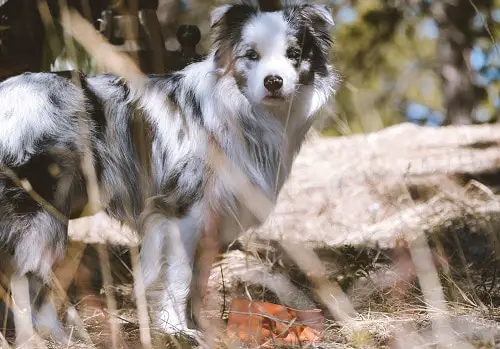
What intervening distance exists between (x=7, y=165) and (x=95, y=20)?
6.62ft

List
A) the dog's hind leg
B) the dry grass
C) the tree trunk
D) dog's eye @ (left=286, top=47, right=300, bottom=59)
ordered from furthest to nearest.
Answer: the tree trunk → dog's eye @ (left=286, top=47, right=300, bottom=59) → the dog's hind leg → the dry grass

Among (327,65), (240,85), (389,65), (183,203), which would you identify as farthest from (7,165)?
(389,65)

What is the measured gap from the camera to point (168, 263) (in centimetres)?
356

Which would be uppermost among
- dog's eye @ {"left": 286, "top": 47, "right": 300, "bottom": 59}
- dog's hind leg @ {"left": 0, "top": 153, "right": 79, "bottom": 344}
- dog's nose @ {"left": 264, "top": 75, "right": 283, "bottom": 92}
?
dog's eye @ {"left": 286, "top": 47, "right": 300, "bottom": 59}

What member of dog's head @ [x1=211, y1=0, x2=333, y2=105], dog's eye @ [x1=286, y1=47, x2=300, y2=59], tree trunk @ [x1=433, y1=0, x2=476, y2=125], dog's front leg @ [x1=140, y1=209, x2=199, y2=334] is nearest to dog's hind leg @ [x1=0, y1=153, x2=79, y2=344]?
dog's front leg @ [x1=140, y1=209, x2=199, y2=334]

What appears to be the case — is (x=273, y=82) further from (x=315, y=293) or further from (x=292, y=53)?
(x=315, y=293)

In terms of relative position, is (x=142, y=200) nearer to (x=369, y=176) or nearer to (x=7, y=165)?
(x=7, y=165)

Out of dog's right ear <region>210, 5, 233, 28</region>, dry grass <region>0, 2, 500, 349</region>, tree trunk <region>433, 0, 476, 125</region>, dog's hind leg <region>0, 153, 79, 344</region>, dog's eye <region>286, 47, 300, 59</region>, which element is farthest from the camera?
tree trunk <region>433, 0, 476, 125</region>

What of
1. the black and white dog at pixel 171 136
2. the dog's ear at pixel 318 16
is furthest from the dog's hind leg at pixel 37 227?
the dog's ear at pixel 318 16

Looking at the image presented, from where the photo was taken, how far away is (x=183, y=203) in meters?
3.52

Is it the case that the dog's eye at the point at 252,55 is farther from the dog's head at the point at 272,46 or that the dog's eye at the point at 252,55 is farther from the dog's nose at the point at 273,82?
the dog's nose at the point at 273,82

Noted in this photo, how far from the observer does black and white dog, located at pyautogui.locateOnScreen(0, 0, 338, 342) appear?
332 cm

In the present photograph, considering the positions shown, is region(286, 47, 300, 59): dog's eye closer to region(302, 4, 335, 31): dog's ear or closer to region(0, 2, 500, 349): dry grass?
region(302, 4, 335, 31): dog's ear

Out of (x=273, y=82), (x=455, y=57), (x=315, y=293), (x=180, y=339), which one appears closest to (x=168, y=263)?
(x=180, y=339)
